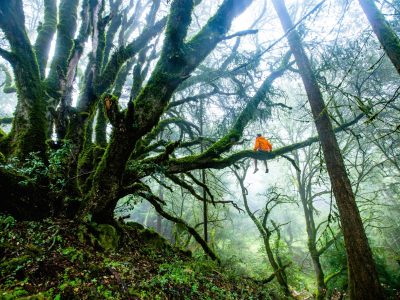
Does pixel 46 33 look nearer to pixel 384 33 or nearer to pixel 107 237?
pixel 107 237

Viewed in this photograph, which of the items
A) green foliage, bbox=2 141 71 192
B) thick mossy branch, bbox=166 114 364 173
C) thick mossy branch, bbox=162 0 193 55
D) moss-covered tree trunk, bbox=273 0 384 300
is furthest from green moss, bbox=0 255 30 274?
moss-covered tree trunk, bbox=273 0 384 300

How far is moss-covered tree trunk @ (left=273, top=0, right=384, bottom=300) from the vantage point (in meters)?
4.94

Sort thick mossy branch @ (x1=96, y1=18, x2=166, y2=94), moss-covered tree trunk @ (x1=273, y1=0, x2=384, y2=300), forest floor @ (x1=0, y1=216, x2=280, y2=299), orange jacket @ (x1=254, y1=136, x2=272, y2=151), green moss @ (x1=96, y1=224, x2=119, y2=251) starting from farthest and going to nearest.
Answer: orange jacket @ (x1=254, y1=136, x2=272, y2=151), thick mossy branch @ (x1=96, y1=18, x2=166, y2=94), moss-covered tree trunk @ (x1=273, y1=0, x2=384, y2=300), green moss @ (x1=96, y1=224, x2=119, y2=251), forest floor @ (x1=0, y1=216, x2=280, y2=299)

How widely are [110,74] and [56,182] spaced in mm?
2551

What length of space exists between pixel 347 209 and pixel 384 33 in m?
3.46

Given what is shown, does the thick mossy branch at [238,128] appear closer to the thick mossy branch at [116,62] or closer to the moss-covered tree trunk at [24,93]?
the thick mossy branch at [116,62]

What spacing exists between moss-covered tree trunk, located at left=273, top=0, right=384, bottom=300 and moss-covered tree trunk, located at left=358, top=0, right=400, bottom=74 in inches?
49.2

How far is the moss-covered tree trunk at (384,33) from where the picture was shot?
10.4ft

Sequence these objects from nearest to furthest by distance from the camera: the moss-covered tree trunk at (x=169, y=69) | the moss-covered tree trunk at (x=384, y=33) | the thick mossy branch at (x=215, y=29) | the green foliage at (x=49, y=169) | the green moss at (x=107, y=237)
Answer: the moss-covered tree trunk at (x=384, y=33) → the moss-covered tree trunk at (x=169, y=69) → the thick mossy branch at (x=215, y=29) → the green foliage at (x=49, y=169) → the green moss at (x=107, y=237)

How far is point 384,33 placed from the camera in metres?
3.33

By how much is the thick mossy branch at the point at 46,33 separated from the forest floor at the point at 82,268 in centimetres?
438

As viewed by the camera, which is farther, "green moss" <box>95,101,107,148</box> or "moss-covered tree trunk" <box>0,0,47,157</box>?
"green moss" <box>95,101,107,148</box>

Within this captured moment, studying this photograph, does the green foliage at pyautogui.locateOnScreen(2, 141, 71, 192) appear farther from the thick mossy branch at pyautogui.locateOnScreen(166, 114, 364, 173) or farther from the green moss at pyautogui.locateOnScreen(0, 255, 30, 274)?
the thick mossy branch at pyautogui.locateOnScreen(166, 114, 364, 173)

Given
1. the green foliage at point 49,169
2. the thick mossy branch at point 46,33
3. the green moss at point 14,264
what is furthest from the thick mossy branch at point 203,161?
the thick mossy branch at point 46,33
